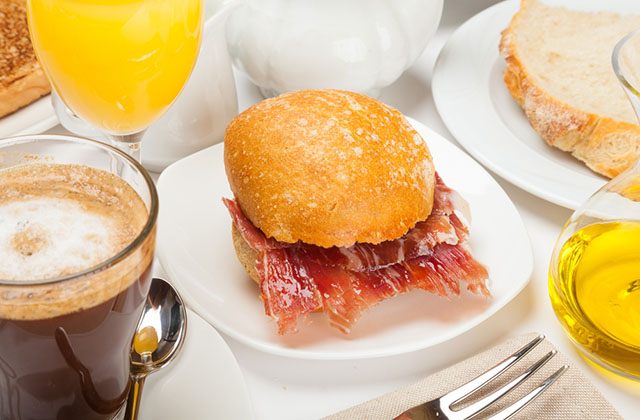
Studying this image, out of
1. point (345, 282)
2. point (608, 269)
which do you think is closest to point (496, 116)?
point (608, 269)

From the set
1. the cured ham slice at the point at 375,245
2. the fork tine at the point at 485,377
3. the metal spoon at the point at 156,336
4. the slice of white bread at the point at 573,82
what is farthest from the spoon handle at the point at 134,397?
the slice of white bread at the point at 573,82

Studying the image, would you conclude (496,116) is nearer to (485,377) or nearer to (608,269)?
(608,269)

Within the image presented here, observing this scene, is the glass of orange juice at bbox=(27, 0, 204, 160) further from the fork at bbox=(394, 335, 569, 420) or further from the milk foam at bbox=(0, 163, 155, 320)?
the fork at bbox=(394, 335, 569, 420)

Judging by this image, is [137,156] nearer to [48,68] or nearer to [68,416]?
[48,68]

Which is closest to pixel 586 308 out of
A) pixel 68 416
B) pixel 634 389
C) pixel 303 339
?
pixel 634 389

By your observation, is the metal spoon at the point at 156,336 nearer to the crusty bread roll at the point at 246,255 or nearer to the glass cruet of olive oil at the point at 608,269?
the crusty bread roll at the point at 246,255
